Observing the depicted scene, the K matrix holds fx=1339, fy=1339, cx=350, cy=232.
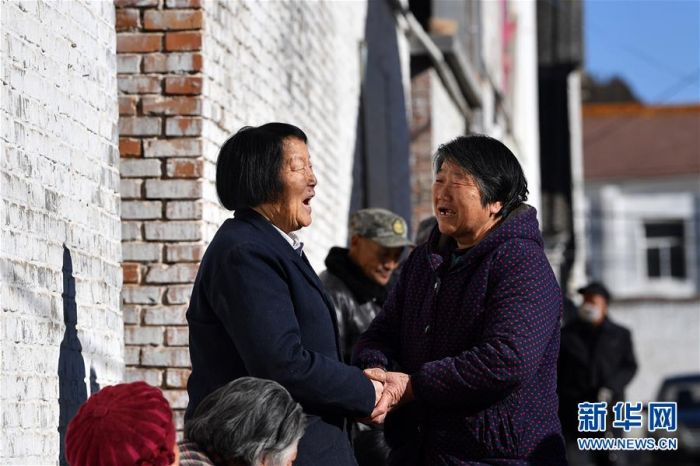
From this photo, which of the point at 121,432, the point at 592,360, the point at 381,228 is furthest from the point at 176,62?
the point at 592,360

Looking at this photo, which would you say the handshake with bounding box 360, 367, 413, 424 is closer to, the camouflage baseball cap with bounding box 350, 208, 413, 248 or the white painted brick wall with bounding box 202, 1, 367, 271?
the white painted brick wall with bounding box 202, 1, 367, 271

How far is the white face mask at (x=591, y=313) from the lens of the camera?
9672 mm

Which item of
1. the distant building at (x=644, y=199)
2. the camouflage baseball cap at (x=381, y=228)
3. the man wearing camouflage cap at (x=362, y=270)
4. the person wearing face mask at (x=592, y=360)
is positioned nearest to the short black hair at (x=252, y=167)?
the man wearing camouflage cap at (x=362, y=270)

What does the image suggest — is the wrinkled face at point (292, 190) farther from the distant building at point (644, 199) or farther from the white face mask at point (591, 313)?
the distant building at point (644, 199)

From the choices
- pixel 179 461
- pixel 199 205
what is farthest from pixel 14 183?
pixel 199 205

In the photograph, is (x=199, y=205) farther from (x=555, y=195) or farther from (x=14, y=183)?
(x=555, y=195)

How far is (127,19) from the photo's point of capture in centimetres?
543

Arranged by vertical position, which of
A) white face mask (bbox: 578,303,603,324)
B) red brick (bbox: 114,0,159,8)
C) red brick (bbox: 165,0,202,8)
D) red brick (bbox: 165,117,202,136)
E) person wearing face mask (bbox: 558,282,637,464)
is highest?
red brick (bbox: 114,0,159,8)

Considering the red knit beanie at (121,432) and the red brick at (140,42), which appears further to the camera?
the red brick at (140,42)

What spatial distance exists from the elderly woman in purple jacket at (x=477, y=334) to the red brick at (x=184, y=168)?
1455 mm

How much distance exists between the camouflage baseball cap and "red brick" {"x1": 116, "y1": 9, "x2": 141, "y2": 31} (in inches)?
53.0

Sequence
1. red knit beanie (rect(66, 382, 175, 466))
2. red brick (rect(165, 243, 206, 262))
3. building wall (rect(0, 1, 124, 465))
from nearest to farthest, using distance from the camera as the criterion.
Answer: red knit beanie (rect(66, 382, 175, 466))
building wall (rect(0, 1, 124, 465))
red brick (rect(165, 243, 206, 262))

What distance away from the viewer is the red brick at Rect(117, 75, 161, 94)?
17.6 feet

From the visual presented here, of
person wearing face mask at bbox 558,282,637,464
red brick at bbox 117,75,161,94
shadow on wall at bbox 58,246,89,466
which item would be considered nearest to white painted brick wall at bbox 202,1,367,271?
red brick at bbox 117,75,161,94
